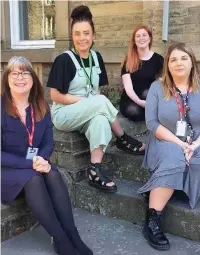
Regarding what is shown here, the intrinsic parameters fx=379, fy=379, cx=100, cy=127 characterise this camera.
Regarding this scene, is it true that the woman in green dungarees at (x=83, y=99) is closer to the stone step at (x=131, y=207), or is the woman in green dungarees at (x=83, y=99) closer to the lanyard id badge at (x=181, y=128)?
the stone step at (x=131, y=207)

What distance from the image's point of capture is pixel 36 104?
296 cm

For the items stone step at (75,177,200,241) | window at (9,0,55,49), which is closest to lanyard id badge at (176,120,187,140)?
stone step at (75,177,200,241)

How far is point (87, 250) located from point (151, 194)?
2.13ft

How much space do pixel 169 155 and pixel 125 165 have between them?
0.79 meters

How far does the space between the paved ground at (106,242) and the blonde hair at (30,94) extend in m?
0.96

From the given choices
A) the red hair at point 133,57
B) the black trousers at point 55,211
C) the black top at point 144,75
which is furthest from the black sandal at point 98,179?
the red hair at point 133,57

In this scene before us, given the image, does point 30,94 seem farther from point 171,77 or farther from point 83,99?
point 171,77

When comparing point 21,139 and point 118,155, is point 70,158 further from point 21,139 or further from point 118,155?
point 21,139

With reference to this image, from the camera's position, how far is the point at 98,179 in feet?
10.9

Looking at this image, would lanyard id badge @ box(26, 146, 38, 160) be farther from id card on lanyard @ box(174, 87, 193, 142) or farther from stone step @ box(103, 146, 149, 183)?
id card on lanyard @ box(174, 87, 193, 142)

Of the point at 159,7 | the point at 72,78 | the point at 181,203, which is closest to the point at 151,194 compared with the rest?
the point at 181,203

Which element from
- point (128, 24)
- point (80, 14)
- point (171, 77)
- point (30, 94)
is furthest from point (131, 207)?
point (128, 24)

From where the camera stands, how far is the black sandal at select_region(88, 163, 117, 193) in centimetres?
327

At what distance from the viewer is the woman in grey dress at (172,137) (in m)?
2.86
